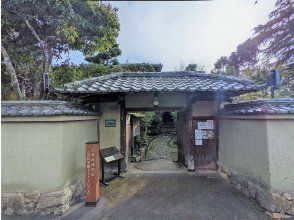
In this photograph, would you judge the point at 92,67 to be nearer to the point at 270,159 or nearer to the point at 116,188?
the point at 116,188

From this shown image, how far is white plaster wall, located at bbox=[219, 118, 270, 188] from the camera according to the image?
17.8 feet

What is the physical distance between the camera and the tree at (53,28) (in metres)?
8.36

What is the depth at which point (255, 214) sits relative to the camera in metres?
5.23

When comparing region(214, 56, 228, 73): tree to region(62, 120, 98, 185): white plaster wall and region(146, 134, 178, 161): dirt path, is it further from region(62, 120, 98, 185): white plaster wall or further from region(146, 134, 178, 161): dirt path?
region(62, 120, 98, 185): white plaster wall

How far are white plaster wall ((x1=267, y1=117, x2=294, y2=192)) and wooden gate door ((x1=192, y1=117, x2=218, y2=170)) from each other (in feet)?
12.4

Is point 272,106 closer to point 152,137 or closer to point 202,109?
point 202,109

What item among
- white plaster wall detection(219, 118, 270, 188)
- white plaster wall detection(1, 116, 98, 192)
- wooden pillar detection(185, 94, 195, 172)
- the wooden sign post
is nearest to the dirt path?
wooden pillar detection(185, 94, 195, 172)

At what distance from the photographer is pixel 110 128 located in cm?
904

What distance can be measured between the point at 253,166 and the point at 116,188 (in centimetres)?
382

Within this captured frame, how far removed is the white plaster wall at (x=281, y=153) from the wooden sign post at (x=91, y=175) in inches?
154

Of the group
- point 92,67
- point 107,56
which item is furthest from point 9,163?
point 107,56

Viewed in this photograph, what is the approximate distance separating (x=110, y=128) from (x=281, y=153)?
5.70m

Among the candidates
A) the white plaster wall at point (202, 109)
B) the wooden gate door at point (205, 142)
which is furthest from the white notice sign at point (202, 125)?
the white plaster wall at point (202, 109)

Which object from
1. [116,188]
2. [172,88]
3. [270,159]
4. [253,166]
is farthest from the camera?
[172,88]
